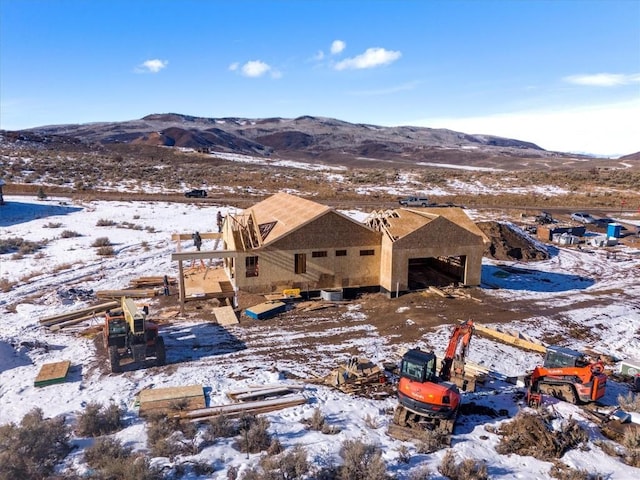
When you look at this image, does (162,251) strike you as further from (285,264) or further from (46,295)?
(285,264)

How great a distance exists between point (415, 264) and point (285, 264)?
1048 cm

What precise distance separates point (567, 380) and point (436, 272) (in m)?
15.2

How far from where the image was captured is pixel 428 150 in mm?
182125

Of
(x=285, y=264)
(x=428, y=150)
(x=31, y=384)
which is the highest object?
(x=428, y=150)

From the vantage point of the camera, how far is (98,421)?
507 inches

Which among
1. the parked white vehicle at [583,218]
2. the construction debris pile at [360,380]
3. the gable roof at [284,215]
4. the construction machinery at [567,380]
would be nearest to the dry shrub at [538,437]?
the construction machinery at [567,380]

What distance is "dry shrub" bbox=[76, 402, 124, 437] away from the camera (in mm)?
12695

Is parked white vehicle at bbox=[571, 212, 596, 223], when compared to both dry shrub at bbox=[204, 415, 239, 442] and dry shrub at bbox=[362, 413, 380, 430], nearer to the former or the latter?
dry shrub at bbox=[362, 413, 380, 430]

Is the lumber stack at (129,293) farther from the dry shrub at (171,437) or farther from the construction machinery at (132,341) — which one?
the dry shrub at (171,437)

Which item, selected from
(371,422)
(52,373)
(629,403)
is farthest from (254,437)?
(629,403)

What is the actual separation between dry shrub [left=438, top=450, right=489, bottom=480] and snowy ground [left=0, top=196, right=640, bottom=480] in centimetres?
32

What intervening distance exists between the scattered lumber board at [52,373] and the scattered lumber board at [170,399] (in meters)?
3.22

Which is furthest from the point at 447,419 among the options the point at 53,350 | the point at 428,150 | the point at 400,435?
the point at 428,150

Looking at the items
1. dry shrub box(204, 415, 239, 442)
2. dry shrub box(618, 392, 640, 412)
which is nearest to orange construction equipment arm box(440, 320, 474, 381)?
dry shrub box(618, 392, 640, 412)
